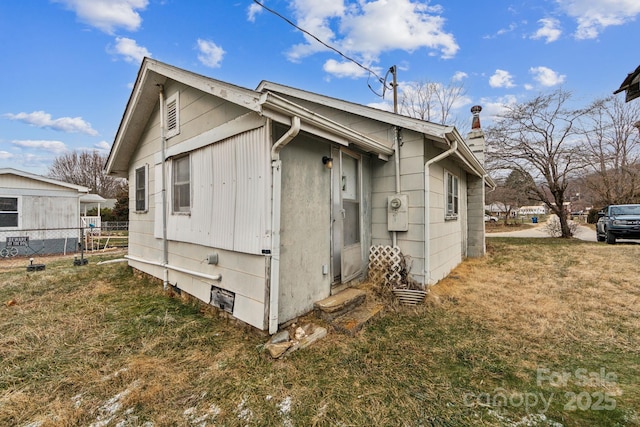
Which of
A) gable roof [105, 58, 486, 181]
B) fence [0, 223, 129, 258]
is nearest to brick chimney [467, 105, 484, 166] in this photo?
gable roof [105, 58, 486, 181]

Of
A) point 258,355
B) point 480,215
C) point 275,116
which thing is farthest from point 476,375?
point 480,215

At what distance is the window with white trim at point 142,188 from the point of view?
577cm

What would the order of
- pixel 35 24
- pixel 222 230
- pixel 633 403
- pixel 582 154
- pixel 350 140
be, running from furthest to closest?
pixel 582 154 → pixel 35 24 → pixel 350 140 → pixel 222 230 → pixel 633 403

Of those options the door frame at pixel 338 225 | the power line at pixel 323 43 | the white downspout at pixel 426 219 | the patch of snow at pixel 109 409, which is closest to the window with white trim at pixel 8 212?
the power line at pixel 323 43

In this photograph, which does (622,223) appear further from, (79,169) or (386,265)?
(79,169)

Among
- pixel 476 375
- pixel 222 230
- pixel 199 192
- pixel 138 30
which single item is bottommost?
pixel 476 375

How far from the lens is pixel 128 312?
414cm

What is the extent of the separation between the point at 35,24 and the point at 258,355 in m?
7.92

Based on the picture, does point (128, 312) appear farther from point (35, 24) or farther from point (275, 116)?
point (35, 24)

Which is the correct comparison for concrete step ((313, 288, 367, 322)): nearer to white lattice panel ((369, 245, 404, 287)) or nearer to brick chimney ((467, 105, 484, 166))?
white lattice panel ((369, 245, 404, 287))

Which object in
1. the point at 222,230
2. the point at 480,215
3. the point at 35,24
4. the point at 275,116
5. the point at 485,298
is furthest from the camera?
the point at 480,215

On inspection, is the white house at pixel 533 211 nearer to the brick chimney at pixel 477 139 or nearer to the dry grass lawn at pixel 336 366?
the brick chimney at pixel 477 139

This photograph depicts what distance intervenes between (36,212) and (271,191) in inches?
492

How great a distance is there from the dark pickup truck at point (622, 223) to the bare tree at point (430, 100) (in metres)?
10.1
